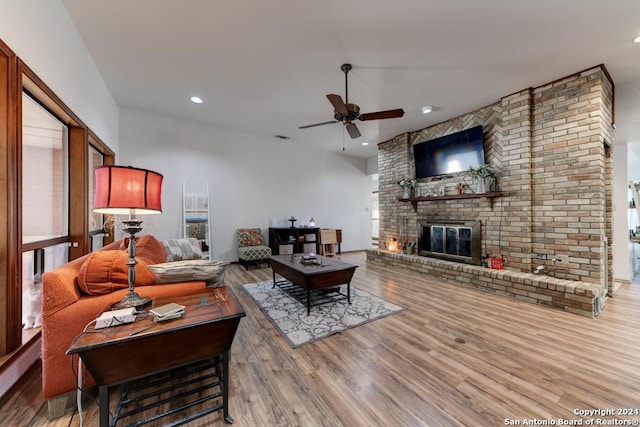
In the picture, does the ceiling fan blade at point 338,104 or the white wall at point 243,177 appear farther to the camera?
the white wall at point 243,177

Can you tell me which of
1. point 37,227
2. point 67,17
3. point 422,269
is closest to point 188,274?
point 37,227

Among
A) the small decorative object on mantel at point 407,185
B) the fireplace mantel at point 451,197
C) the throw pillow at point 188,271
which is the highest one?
the small decorative object on mantel at point 407,185

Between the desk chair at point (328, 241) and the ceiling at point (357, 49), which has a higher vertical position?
the ceiling at point (357, 49)

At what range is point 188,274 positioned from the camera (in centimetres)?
183

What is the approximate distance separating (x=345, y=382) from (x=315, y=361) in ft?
1.07

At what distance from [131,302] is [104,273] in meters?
0.29

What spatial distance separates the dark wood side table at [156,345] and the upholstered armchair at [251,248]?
363 centimetres

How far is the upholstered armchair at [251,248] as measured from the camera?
17.1 ft

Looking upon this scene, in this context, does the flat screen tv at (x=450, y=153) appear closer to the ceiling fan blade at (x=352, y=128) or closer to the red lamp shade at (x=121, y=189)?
the ceiling fan blade at (x=352, y=128)

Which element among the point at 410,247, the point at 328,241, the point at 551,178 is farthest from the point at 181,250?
the point at 551,178

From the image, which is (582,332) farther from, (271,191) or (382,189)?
(271,191)

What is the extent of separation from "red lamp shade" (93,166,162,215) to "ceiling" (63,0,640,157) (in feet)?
5.83

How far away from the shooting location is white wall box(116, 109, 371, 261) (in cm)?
483

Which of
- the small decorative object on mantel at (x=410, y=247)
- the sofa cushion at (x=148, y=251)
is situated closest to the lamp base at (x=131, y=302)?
the sofa cushion at (x=148, y=251)
